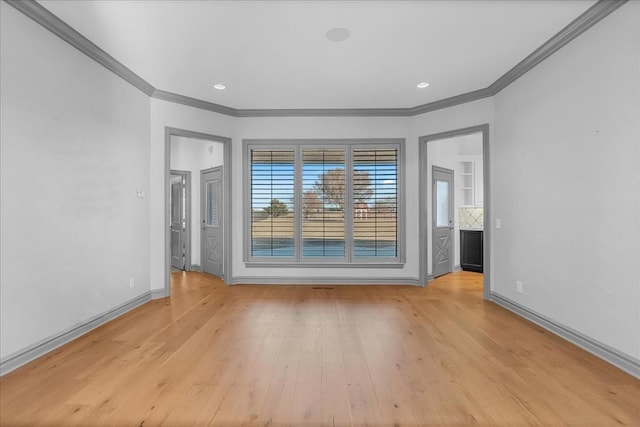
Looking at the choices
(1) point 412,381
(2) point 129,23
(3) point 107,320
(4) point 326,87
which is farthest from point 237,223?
(1) point 412,381

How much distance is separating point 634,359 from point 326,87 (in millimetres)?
4148

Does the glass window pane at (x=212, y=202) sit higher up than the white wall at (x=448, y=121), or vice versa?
the white wall at (x=448, y=121)

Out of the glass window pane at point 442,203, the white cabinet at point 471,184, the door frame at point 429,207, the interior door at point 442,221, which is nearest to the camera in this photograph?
the door frame at point 429,207

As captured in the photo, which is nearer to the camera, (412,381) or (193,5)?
(412,381)

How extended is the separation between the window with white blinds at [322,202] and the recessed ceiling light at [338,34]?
7.55 feet

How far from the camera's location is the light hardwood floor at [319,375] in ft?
6.28

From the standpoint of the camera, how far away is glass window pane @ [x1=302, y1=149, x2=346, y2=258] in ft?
17.7

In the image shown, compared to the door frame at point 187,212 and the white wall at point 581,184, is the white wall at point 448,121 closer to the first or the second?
the white wall at point 581,184

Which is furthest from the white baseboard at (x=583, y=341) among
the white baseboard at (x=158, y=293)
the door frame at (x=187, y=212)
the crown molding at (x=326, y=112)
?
the door frame at (x=187, y=212)

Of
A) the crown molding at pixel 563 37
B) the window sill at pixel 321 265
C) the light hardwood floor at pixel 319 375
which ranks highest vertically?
the crown molding at pixel 563 37

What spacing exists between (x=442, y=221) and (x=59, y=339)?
6151mm

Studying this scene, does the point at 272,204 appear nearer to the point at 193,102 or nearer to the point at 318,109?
the point at 318,109

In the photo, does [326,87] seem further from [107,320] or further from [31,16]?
[107,320]

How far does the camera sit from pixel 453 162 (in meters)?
6.61
